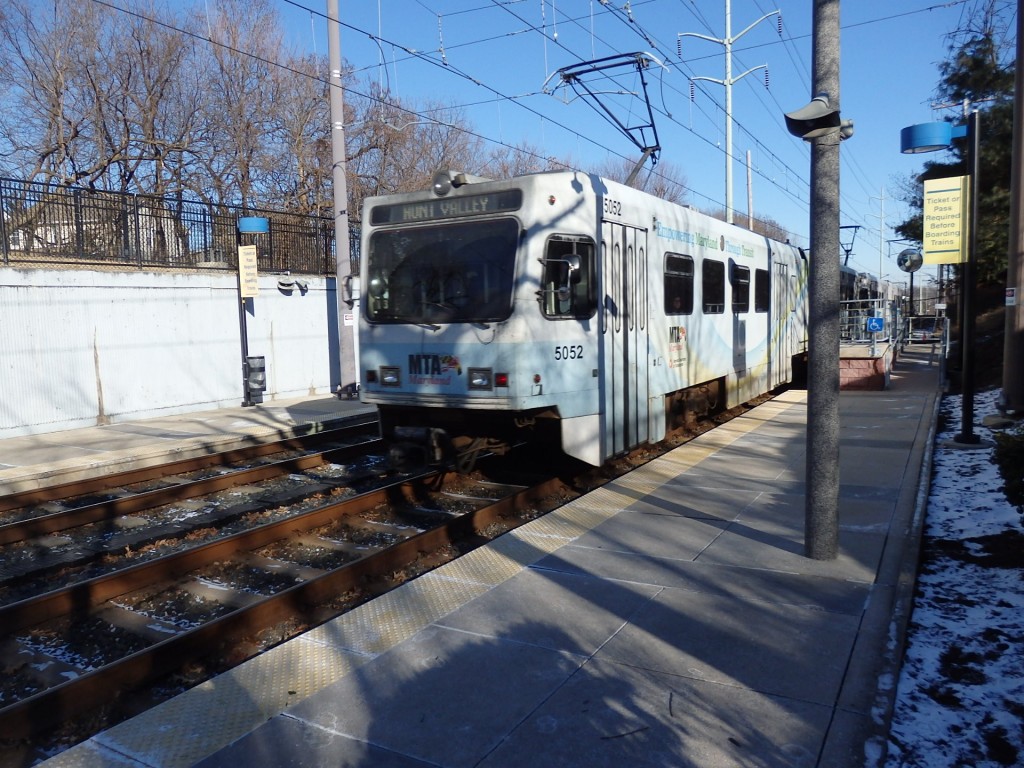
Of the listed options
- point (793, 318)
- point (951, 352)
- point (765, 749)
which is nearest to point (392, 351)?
point (765, 749)

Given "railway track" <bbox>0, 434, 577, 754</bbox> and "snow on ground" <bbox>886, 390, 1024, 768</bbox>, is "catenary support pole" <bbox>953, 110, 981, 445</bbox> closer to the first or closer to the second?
"snow on ground" <bbox>886, 390, 1024, 768</bbox>

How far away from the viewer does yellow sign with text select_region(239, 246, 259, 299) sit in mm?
16125

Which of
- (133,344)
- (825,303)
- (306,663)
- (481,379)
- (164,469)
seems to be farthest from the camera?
(133,344)

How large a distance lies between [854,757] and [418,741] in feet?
6.28

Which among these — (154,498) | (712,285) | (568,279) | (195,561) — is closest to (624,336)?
(568,279)

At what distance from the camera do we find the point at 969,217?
34.3 feet

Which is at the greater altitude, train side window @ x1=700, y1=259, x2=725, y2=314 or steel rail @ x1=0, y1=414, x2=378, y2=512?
train side window @ x1=700, y1=259, x2=725, y2=314

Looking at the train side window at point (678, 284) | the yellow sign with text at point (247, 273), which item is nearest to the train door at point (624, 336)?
the train side window at point (678, 284)

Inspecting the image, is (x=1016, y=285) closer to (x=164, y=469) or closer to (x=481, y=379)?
(x=481, y=379)

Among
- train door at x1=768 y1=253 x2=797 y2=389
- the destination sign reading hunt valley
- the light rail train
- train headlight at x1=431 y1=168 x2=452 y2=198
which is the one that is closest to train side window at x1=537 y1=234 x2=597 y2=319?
the light rail train

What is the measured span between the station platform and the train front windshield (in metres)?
2.26

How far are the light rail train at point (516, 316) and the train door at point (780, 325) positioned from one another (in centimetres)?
677

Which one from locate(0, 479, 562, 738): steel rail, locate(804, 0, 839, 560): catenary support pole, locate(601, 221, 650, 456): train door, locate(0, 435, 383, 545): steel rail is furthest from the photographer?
locate(601, 221, 650, 456): train door

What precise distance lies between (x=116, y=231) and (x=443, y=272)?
999cm
